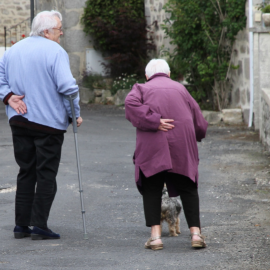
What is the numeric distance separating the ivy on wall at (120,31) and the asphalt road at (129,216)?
287 inches

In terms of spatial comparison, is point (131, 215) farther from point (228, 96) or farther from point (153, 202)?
point (228, 96)

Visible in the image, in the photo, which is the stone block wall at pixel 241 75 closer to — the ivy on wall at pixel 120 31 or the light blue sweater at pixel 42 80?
the ivy on wall at pixel 120 31

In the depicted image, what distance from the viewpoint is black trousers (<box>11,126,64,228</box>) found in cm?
442

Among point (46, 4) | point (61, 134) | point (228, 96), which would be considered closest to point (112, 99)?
point (228, 96)


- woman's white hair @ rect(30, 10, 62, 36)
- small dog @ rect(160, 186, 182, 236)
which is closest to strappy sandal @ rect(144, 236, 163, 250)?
small dog @ rect(160, 186, 182, 236)

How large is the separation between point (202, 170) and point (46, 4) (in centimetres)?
1372

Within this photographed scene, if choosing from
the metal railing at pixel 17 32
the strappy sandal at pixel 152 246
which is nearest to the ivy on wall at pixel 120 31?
the metal railing at pixel 17 32

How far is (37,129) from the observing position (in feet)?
14.4

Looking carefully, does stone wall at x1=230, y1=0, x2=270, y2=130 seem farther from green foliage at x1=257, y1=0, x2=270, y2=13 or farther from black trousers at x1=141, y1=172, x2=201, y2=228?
black trousers at x1=141, y1=172, x2=201, y2=228

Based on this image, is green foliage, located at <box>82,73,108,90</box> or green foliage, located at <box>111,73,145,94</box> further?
green foliage, located at <box>82,73,108,90</box>

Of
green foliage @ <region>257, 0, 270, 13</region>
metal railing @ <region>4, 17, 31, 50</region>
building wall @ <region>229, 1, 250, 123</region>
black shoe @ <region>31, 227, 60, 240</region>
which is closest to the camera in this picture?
black shoe @ <region>31, 227, 60, 240</region>

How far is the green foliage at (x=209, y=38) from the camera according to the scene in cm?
1142

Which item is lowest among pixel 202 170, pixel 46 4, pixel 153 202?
pixel 202 170

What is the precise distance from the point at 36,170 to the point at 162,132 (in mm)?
1104
